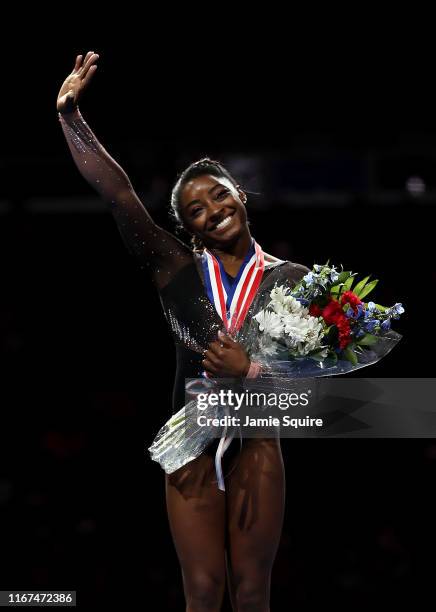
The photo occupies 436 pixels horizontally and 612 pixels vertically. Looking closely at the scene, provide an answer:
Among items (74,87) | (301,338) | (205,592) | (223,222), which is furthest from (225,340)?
(74,87)

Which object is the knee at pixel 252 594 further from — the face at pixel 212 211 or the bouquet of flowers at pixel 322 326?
the face at pixel 212 211

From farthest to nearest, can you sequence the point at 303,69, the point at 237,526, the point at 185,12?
the point at 303,69 < the point at 185,12 < the point at 237,526

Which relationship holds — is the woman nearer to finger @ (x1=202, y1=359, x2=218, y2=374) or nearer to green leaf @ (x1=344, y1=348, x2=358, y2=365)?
finger @ (x1=202, y1=359, x2=218, y2=374)

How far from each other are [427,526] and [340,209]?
6.03 feet

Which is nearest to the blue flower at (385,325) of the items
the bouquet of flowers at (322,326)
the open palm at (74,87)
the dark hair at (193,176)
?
the bouquet of flowers at (322,326)

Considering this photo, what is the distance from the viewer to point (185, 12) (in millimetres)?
4469

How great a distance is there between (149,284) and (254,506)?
119 inches

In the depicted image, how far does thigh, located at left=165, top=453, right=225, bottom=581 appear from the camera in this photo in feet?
8.77

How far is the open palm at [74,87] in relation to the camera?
280 cm

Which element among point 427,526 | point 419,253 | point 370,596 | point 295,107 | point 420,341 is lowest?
point 370,596

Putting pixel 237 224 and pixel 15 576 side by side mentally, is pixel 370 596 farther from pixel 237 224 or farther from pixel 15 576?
pixel 237 224

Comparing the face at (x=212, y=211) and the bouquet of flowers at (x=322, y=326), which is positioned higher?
the face at (x=212, y=211)

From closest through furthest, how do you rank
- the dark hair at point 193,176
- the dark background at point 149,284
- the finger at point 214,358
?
the finger at point 214,358 < the dark hair at point 193,176 < the dark background at point 149,284

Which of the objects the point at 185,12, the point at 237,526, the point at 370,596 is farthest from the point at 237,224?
the point at 370,596
